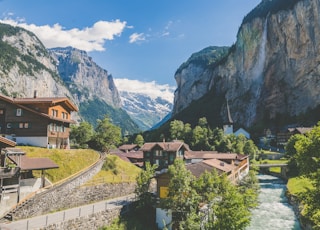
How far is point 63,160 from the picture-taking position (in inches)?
1785

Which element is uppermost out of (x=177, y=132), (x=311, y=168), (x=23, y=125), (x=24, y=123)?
(x=24, y=123)

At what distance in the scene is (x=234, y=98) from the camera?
18838 centimetres

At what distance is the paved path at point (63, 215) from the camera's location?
2864 cm

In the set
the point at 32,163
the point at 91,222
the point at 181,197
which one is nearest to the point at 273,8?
the point at 181,197

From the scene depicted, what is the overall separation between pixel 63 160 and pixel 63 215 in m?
13.5

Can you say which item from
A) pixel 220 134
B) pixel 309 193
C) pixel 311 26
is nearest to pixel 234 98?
pixel 311 26

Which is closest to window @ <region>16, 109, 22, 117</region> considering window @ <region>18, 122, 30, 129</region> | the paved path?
window @ <region>18, 122, 30, 129</region>

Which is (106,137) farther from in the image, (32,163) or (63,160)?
(32,163)

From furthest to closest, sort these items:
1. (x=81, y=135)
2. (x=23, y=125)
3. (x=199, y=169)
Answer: (x=81, y=135)
(x=199, y=169)
(x=23, y=125)

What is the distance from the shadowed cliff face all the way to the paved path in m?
120

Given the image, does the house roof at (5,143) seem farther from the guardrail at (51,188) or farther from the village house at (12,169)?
the guardrail at (51,188)

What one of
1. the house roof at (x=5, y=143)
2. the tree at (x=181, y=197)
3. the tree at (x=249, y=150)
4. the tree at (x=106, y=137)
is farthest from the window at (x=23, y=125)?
the tree at (x=249, y=150)

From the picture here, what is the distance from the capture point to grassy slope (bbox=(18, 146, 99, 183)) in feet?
137

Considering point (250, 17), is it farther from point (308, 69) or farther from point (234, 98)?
point (308, 69)
